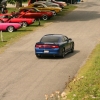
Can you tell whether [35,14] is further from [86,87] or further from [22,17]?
[86,87]

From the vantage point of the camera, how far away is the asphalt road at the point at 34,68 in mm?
17047

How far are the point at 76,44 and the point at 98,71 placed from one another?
42.2 ft

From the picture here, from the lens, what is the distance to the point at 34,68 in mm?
22188

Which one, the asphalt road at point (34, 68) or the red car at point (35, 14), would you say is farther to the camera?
the red car at point (35, 14)

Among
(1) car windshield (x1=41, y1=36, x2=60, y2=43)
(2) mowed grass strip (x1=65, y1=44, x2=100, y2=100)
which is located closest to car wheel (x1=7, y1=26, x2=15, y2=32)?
(1) car windshield (x1=41, y1=36, x2=60, y2=43)

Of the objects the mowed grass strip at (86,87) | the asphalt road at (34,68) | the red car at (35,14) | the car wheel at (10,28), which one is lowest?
the red car at (35,14)

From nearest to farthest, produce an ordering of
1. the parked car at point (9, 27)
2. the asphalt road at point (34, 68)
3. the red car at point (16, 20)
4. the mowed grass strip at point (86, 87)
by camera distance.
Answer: the mowed grass strip at point (86, 87) < the asphalt road at point (34, 68) < the parked car at point (9, 27) < the red car at point (16, 20)

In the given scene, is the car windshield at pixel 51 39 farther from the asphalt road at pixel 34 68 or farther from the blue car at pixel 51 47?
the asphalt road at pixel 34 68

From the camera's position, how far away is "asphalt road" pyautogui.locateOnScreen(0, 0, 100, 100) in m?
17.0

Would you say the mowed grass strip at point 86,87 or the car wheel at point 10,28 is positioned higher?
the mowed grass strip at point 86,87

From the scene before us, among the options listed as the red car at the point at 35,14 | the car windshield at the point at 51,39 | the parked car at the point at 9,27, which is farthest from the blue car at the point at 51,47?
the red car at the point at 35,14

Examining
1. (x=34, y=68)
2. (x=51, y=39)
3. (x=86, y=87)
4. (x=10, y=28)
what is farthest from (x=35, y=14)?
(x=86, y=87)

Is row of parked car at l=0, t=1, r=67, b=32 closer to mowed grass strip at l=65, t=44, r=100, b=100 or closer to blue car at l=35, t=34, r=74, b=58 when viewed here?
blue car at l=35, t=34, r=74, b=58

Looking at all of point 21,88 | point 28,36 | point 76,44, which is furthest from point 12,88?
point 28,36
